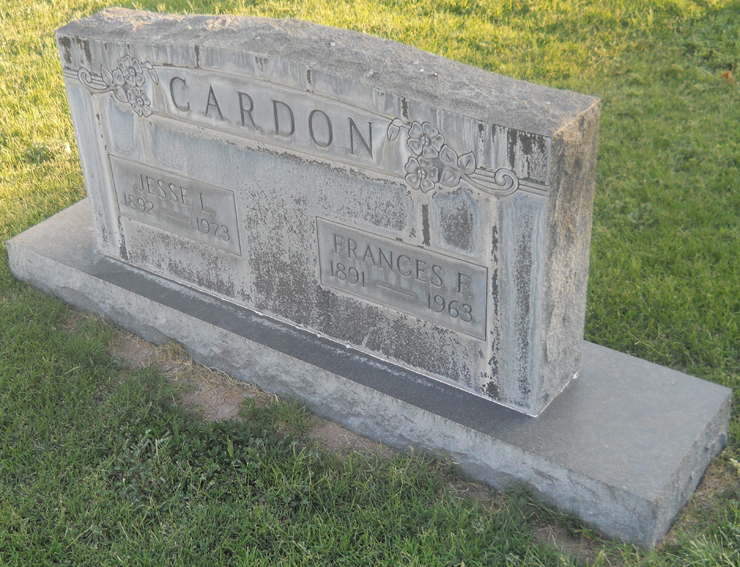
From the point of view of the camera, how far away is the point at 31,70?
259 inches

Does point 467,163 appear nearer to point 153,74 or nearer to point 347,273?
point 347,273

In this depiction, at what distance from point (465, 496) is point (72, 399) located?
5.54ft

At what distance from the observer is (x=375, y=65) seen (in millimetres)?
2914

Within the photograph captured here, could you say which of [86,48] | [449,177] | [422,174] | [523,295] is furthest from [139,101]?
[523,295]

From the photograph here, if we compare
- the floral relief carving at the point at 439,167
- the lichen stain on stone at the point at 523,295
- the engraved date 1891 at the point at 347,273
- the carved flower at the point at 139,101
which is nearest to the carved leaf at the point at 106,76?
the carved flower at the point at 139,101

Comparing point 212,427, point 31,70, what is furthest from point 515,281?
point 31,70

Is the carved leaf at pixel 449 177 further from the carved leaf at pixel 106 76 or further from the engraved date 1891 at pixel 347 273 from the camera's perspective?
the carved leaf at pixel 106 76

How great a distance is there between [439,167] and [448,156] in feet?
0.18

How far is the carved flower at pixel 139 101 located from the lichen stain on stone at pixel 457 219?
4.55 ft

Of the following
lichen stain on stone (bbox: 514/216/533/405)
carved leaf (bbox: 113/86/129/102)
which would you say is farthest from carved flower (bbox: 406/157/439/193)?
carved leaf (bbox: 113/86/129/102)

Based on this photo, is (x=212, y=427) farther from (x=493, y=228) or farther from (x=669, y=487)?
(x=669, y=487)

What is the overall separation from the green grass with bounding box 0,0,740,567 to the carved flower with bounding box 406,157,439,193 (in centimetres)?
103

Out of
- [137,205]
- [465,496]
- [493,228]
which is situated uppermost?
[493,228]

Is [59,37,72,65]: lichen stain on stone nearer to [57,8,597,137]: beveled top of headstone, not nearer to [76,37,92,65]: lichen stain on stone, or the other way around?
[76,37,92,65]: lichen stain on stone
